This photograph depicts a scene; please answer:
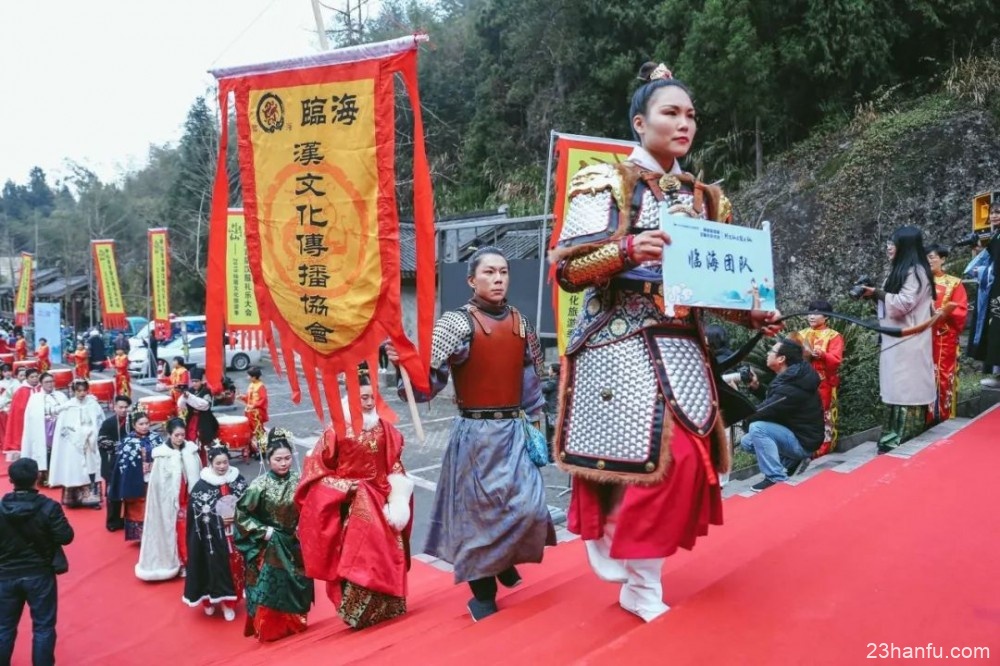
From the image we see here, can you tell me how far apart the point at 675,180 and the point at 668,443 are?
96cm

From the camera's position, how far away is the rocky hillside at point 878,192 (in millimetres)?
12094

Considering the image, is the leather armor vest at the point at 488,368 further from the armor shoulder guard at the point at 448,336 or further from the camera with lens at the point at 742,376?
the camera with lens at the point at 742,376

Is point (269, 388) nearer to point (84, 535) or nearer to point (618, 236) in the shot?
point (84, 535)

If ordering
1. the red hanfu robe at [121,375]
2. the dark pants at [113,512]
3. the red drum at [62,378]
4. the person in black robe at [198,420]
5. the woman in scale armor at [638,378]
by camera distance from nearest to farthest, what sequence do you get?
the woman in scale armor at [638,378], the dark pants at [113,512], the person in black robe at [198,420], the red drum at [62,378], the red hanfu robe at [121,375]

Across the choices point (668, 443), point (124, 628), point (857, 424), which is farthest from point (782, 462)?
point (124, 628)

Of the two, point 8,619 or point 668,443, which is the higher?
point 668,443

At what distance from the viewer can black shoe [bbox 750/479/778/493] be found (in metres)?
5.10

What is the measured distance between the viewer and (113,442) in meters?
8.79

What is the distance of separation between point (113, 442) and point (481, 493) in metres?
7.16

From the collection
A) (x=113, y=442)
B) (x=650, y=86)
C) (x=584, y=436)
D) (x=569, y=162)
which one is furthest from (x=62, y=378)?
(x=650, y=86)

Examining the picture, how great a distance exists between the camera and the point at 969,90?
1298 cm

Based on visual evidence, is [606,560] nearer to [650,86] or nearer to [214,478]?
[650,86]

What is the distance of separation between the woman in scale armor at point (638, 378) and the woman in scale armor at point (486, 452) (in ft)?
2.94

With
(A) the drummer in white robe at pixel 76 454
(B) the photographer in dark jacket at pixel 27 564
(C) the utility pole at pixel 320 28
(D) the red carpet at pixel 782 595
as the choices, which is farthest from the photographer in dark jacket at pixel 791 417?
(A) the drummer in white robe at pixel 76 454
